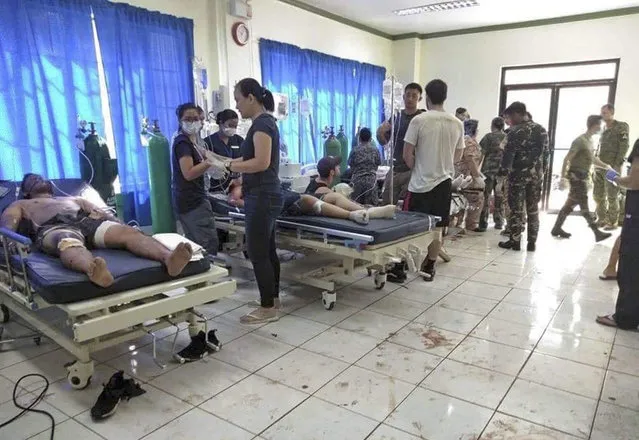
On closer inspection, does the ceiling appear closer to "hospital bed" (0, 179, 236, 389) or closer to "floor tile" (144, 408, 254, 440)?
"hospital bed" (0, 179, 236, 389)

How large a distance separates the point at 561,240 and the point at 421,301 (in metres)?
2.75

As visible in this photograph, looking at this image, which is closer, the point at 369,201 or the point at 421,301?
the point at 421,301

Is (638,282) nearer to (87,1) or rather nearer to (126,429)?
(126,429)

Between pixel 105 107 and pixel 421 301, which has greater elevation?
pixel 105 107

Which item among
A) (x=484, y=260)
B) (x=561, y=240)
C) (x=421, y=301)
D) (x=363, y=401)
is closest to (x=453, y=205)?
(x=484, y=260)

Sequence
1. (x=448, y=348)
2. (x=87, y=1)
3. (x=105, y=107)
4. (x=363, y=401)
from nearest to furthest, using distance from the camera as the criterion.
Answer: (x=363, y=401) < (x=448, y=348) < (x=87, y=1) < (x=105, y=107)

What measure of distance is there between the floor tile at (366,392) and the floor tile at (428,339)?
1.31 feet

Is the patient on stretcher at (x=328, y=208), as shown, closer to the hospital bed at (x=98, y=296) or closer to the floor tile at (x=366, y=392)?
the hospital bed at (x=98, y=296)

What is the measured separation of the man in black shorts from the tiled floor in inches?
28.1

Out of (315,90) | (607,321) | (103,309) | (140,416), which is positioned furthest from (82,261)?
(315,90)

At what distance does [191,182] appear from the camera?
3.15 meters

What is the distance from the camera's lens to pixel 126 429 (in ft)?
5.91

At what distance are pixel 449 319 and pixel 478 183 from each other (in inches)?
104

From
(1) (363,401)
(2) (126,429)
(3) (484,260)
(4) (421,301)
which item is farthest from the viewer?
(3) (484,260)
